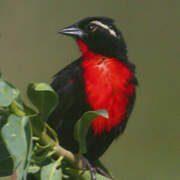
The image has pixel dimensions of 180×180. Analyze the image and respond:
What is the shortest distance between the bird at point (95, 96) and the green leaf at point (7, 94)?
Result: 1.13 m

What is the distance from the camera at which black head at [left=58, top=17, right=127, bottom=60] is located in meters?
2.96

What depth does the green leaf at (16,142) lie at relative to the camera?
142 centimetres

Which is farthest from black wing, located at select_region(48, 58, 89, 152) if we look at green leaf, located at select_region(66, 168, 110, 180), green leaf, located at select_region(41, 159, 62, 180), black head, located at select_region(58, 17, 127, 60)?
green leaf, located at select_region(41, 159, 62, 180)

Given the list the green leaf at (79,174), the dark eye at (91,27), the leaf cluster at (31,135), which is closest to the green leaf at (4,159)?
the leaf cluster at (31,135)

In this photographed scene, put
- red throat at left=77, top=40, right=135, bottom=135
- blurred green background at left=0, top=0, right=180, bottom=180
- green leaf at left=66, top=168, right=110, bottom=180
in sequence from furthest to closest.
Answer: blurred green background at left=0, top=0, right=180, bottom=180, red throat at left=77, top=40, right=135, bottom=135, green leaf at left=66, top=168, right=110, bottom=180

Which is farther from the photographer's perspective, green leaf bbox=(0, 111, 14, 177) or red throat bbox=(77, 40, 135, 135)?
red throat bbox=(77, 40, 135, 135)

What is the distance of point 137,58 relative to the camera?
484 centimetres

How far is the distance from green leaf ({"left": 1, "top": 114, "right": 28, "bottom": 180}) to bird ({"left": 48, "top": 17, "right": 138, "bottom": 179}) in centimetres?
110

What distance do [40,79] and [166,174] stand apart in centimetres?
127

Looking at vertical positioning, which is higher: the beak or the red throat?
the beak

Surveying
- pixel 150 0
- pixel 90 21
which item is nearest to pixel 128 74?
pixel 90 21

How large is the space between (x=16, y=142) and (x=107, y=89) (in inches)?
46.5

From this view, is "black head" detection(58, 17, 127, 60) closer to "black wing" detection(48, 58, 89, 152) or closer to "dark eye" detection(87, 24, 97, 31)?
"dark eye" detection(87, 24, 97, 31)

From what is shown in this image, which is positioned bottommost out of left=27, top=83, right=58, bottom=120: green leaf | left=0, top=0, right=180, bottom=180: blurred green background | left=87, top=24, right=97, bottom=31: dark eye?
left=0, top=0, right=180, bottom=180: blurred green background
